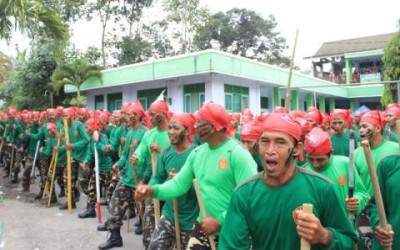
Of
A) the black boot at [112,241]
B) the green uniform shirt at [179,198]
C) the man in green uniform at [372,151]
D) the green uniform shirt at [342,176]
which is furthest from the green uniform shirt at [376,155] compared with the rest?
the black boot at [112,241]

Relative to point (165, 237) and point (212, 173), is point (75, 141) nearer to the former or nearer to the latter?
point (165, 237)

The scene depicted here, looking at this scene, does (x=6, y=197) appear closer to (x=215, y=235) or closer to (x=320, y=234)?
(x=215, y=235)

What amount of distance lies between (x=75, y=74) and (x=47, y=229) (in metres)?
15.1

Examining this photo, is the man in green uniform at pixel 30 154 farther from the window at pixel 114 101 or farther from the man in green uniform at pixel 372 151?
the window at pixel 114 101

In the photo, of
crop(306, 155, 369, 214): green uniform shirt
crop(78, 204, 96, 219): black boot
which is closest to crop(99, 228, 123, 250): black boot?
crop(78, 204, 96, 219): black boot

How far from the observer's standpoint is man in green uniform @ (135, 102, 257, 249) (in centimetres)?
353

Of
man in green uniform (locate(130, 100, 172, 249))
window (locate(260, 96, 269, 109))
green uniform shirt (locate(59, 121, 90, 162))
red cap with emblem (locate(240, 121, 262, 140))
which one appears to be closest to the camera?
red cap with emblem (locate(240, 121, 262, 140))

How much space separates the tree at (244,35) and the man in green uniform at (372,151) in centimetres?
3103

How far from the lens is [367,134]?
16.2 feet

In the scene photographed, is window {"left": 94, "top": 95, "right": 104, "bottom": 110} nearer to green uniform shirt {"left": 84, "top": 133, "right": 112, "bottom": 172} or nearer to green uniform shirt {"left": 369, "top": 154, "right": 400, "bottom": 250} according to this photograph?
green uniform shirt {"left": 84, "top": 133, "right": 112, "bottom": 172}

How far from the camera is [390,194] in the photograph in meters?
2.96

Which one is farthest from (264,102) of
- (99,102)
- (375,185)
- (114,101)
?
(375,185)

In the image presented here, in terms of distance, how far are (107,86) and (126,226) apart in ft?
49.4

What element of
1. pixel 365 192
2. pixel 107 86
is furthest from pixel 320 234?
pixel 107 86
